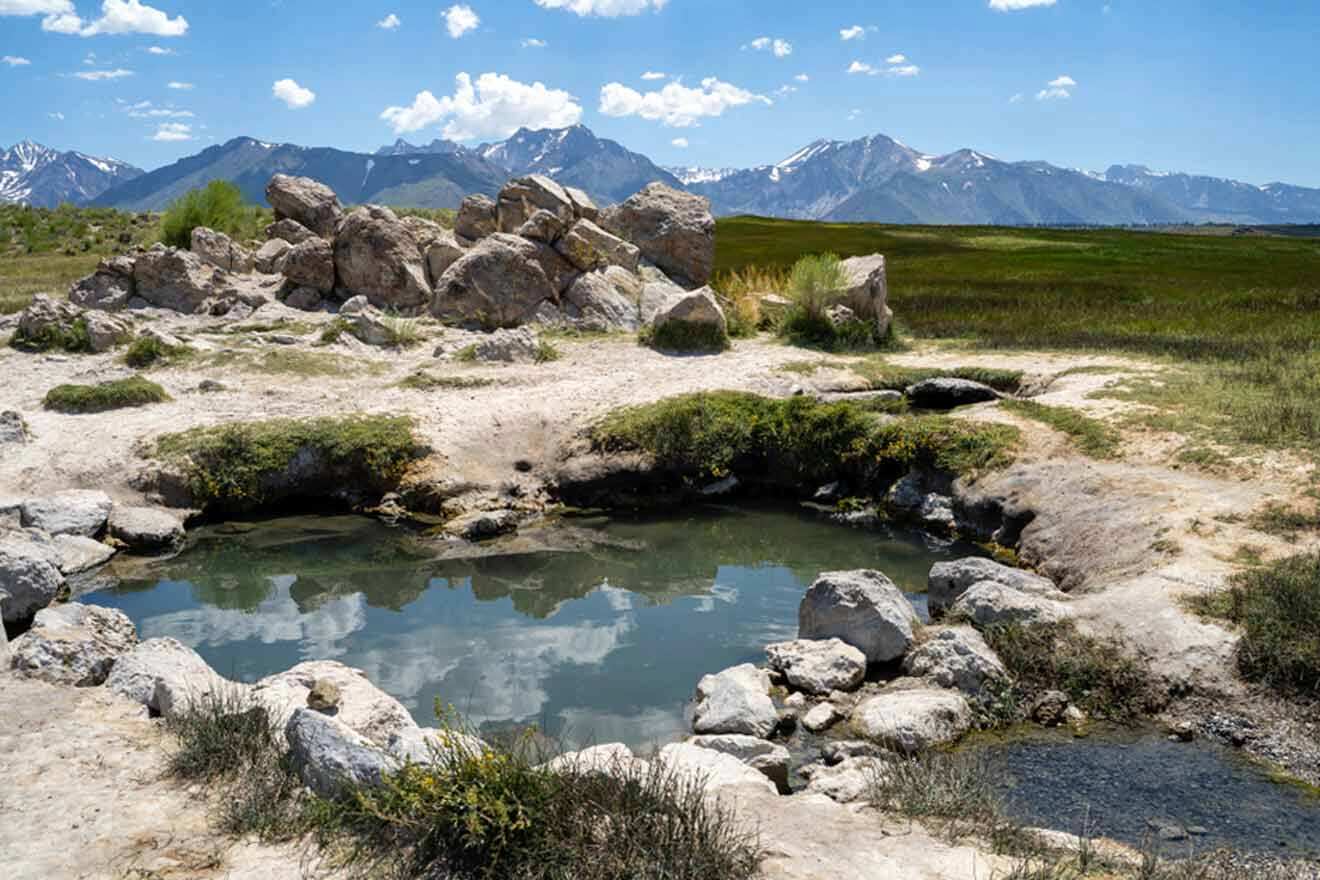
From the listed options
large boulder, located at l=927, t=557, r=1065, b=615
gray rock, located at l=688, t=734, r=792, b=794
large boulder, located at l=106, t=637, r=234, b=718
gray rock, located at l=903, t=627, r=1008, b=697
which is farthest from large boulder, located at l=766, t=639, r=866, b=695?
large boulder, located at l=106, t=637, r=234, b=718

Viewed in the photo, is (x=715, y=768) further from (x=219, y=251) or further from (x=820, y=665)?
(x=219, y=251)

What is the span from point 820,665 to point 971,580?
2784mm

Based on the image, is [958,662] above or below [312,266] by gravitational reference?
below

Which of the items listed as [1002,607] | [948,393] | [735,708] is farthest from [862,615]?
[948,393]

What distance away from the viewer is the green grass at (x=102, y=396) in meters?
19.2

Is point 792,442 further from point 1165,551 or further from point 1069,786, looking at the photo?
point 1069,786

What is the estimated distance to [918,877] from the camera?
6.41 m

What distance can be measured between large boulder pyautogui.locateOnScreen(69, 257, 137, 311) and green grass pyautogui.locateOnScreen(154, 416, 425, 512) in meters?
13.9

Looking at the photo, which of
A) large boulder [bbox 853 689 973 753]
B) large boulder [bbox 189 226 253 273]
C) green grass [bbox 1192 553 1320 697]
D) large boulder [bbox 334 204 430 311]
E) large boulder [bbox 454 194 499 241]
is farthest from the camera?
large boulder [bbox 189 226 253 273]

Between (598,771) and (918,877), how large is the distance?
2233mm

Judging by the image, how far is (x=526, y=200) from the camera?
106 ft

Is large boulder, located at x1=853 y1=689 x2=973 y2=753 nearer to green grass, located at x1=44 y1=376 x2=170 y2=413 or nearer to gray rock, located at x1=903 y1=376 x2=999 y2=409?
gray rock, located at x1=903 y1=376 x2=999 y2=409

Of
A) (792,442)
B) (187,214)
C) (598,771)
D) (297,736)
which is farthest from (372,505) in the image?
(187,214)

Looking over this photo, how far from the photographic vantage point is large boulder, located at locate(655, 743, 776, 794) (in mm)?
7922
